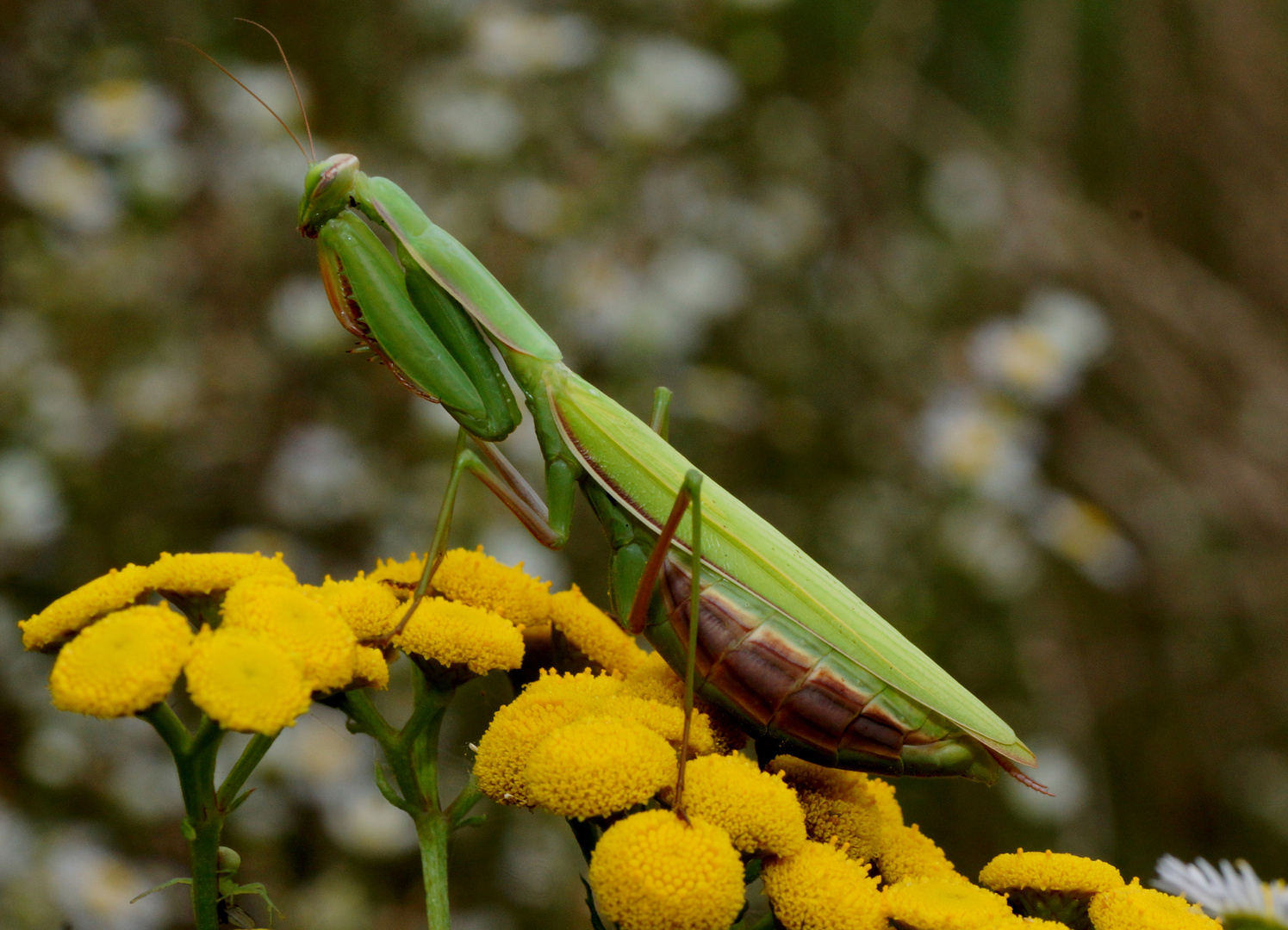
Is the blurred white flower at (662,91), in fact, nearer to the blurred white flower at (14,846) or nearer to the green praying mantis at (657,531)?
the green praying mantis at (657,531)

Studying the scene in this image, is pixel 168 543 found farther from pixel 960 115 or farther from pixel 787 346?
pixel 960 115

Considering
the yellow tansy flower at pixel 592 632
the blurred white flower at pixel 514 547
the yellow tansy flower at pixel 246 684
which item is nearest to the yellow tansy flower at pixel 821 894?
the yellow tansy flower at pixel 592 632

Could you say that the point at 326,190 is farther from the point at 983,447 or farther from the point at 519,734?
the point at 983,447

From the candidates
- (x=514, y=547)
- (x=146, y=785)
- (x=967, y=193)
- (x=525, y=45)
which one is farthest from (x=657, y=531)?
(x=967, y=193)

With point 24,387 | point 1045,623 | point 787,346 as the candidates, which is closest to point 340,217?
point 24,387

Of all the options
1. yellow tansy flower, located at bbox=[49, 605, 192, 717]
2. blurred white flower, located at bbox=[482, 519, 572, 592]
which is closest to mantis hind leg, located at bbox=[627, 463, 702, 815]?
yellow tansy flower, located at bbox=[49, 605, 192, 717]

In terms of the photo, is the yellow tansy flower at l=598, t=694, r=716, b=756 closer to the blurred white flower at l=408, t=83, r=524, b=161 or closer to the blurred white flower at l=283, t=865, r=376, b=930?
the blurred white flower at l=283, t=865, r=376, b=930
